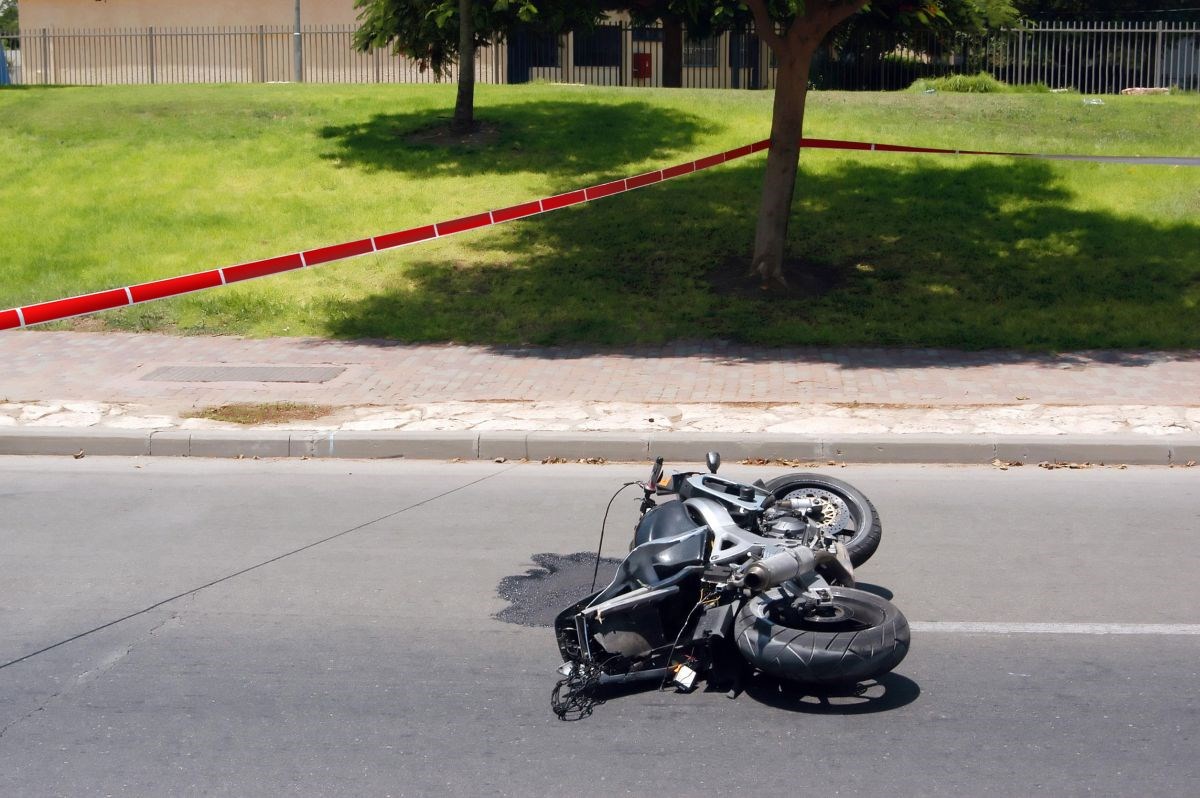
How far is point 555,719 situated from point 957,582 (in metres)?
2.59

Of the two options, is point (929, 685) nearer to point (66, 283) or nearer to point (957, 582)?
point (957, 582)

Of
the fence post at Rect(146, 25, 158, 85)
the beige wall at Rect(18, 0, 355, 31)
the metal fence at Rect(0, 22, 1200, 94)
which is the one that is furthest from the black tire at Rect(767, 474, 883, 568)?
the beige wall at Rect(18, 0, 355, 31)

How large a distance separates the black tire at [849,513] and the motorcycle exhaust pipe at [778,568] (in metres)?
1.11

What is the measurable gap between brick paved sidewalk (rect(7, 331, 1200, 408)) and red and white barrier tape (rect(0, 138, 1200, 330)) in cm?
76

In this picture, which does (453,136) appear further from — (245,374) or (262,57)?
(262,57)

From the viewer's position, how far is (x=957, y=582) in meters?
6.49

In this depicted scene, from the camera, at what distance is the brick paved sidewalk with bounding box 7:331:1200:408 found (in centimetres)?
1066

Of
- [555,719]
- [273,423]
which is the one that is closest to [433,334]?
[273,423]

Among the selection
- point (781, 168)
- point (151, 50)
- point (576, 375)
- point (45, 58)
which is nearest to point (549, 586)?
point (576, 375)

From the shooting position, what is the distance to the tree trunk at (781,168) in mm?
14070

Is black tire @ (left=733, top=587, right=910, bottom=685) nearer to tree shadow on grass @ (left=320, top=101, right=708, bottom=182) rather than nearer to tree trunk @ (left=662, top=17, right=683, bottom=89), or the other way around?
tree shadow on grass @ (left=320, top=101, right=708, bottom=182)

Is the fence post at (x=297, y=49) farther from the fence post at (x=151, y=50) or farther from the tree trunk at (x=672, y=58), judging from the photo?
the tree trunk at (x=672, y=58)

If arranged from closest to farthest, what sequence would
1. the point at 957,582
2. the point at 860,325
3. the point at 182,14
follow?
the point at 957,582 → the point at 860,325 → the point at 182,14

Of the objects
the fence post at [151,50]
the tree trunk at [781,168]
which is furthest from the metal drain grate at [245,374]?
the fence post at [151,50]
